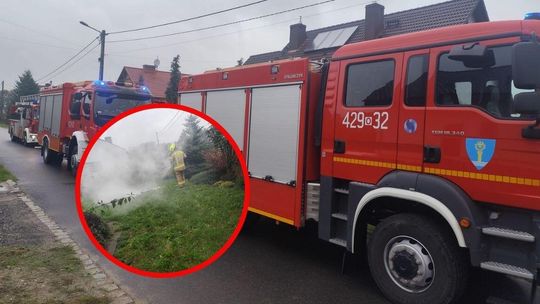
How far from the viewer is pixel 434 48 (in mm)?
4293

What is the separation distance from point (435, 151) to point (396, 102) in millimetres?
646

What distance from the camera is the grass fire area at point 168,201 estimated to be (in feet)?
4.09

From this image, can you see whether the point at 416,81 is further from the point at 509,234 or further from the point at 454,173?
the point at 509,234

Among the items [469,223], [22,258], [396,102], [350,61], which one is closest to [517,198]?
[469,223]

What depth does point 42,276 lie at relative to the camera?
15.4 ft

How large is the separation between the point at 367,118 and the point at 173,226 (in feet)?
12.1

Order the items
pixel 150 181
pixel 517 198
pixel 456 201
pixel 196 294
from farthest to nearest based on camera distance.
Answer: pixel 196 294 < pixel 456 201 < pixel 517 198 < pixel 150 181

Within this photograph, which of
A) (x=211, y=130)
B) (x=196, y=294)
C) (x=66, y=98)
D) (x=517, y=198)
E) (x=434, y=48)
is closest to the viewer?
(x=211, y=130)

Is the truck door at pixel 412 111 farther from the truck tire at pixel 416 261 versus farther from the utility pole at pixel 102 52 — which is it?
the utility pole at pixel 102 52

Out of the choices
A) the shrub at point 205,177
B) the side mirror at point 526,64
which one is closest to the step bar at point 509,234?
the side mirror at point 526,64

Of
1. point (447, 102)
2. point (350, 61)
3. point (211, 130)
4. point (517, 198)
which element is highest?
point (350, 61)

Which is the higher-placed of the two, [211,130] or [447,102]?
[447,102]

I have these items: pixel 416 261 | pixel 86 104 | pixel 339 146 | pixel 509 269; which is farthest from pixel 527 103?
pixel 86 104

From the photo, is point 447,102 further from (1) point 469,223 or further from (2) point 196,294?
(2) point 196,294
